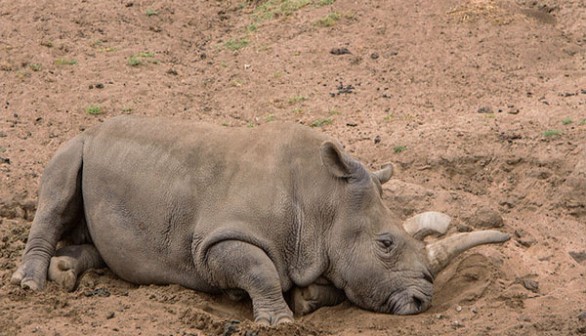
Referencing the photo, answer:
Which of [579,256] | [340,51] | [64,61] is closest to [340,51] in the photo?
[340,51]

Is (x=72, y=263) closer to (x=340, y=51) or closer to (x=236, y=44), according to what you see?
(x=340, y=51)

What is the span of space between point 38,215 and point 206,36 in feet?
25.1

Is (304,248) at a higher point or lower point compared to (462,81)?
higher

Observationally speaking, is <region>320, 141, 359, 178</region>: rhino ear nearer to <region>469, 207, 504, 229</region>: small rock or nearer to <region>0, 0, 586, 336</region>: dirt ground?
<region>0, 0, 586, 336</region>: dirt ground

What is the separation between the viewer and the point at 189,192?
29.6 feet

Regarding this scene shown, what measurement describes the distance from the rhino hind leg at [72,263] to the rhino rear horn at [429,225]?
290 centimetres

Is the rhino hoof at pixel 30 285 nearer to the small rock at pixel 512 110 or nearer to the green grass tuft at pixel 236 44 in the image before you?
the small rock at pixel 512 110

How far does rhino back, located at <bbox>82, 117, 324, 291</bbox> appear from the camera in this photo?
880 centimetres

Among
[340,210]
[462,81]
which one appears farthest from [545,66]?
[340,210]

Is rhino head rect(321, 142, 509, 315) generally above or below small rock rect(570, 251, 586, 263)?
above

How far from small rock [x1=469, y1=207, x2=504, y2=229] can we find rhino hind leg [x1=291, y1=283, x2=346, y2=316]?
1.93 meters

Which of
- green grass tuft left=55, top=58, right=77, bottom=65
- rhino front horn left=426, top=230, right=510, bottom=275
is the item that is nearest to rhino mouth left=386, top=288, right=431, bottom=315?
rhino front horn left=426, top=230, right=510, bottom=275

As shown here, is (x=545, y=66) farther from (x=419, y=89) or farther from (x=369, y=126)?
(x=369, y=126)

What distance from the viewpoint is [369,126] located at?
42.5 feet
